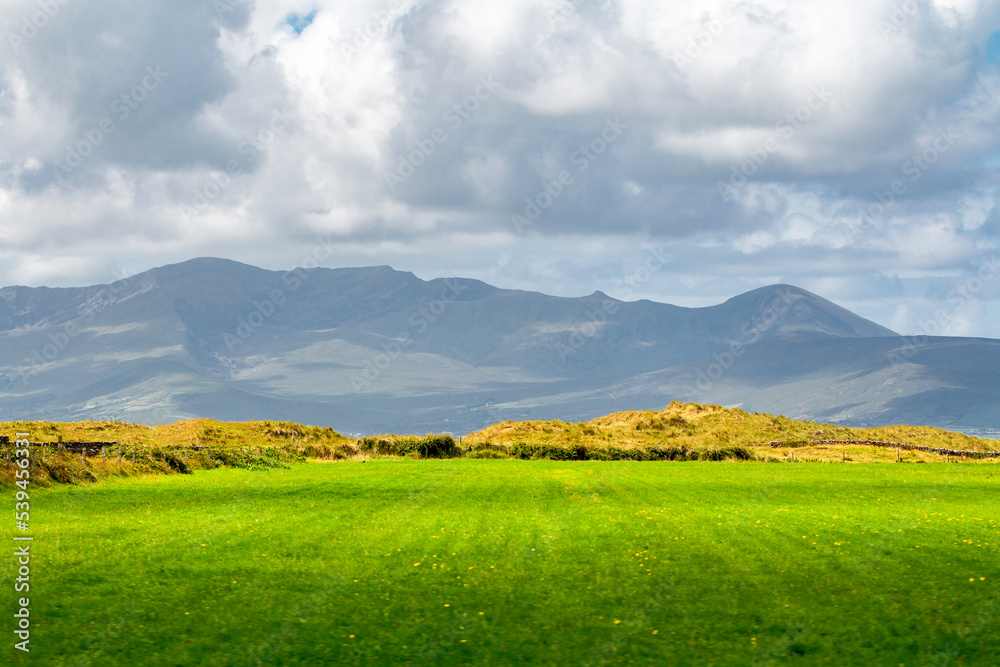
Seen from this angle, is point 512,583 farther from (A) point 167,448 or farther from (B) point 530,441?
(B) point 530,441

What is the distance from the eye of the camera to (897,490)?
5019 centimetres

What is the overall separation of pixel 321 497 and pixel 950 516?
3065 centimetres

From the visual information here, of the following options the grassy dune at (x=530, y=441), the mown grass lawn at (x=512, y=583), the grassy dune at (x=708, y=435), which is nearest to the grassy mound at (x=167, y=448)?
the grassy dune at (x=530, y=441)

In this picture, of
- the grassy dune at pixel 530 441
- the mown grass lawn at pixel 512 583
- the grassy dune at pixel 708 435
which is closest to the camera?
the mown grass lawn at pixel 512 583

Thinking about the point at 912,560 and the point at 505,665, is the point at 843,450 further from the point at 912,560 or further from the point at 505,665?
the point at 505,665

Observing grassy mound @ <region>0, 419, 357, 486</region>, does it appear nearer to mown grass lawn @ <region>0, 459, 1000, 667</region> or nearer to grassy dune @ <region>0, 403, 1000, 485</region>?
grassy dune @ <region>0, 403, 1000, 485</region>

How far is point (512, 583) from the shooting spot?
78.7 feet

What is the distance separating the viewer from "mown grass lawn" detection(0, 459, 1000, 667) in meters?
18.8

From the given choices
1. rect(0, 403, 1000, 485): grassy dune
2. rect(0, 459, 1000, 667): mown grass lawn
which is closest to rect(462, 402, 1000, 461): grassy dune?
rect(0, 403, 1000, 485): grassy dune

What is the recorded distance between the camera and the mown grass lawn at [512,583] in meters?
18.8

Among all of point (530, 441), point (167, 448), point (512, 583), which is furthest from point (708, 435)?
point (512, 583)

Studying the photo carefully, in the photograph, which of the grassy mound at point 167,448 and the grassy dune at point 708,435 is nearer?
the grassy mound at point 167,448

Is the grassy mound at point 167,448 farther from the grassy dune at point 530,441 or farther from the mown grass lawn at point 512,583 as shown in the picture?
the mown grass lawn at point 512,583

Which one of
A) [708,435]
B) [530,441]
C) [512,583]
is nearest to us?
[512,583]
